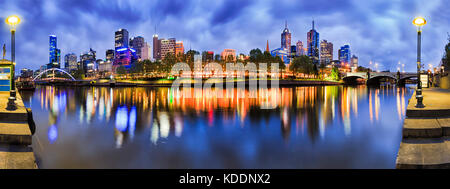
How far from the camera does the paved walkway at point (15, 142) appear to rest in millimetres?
7496

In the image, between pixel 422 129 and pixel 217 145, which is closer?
pixel 422 129

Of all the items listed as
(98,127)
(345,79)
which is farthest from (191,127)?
(345,79)

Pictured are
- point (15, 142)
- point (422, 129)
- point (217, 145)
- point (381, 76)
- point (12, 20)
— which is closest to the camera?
point (15, 142)

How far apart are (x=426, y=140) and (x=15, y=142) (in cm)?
1368

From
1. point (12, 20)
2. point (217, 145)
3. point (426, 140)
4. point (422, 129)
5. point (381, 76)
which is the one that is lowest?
point (217, 145)

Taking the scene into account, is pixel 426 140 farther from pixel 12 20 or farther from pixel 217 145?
pixel 12 20

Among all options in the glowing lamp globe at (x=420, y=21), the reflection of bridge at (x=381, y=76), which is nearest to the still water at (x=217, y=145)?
A: the glowing lamp globe at (x=420, y=21)

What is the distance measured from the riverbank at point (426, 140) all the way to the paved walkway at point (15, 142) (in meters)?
10.6

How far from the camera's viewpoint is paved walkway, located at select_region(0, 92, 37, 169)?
295 inches

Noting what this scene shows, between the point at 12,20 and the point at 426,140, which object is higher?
the point at 12,20

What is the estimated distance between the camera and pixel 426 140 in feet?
30.5

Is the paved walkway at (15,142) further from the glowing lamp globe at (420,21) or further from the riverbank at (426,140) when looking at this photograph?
the glowing lamp globe at (420,21)

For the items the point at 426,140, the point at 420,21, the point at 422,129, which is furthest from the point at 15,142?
the point at 420,21
